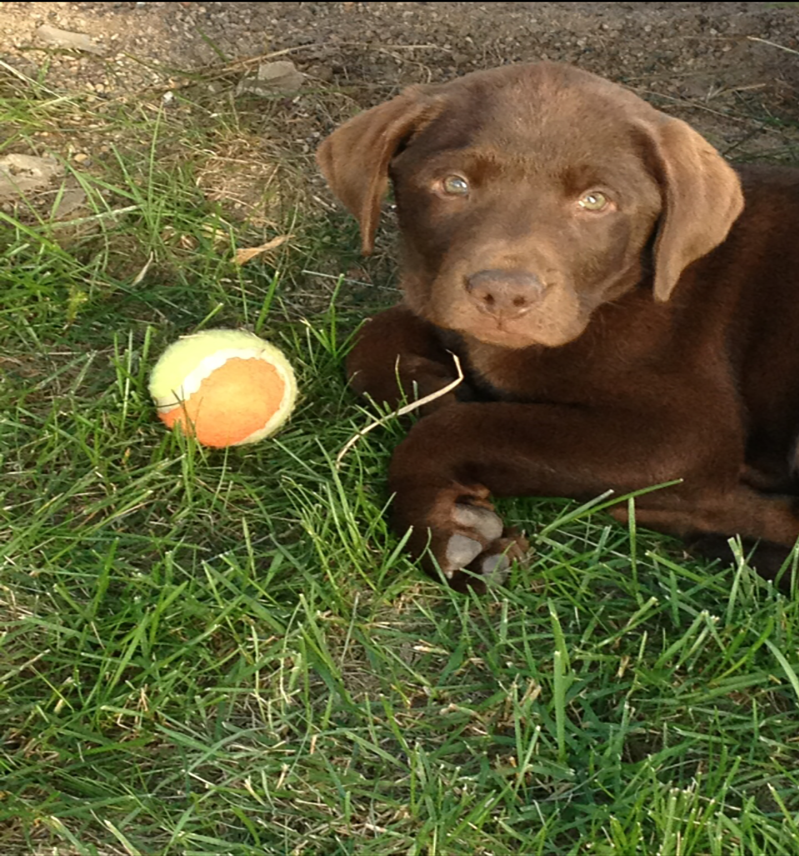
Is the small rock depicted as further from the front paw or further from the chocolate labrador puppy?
the front paw

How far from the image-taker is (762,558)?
302 cm

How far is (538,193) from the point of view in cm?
279

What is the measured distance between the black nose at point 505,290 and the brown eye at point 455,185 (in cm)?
28

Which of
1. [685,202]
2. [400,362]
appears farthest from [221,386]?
[685,202]

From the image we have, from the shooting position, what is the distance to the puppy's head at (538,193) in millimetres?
2742

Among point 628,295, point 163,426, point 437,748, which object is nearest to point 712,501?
point 628,295

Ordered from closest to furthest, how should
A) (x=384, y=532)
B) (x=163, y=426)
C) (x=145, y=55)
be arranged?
(x=384, y=532) → (x=163, y=426) → (x=145, y=55)

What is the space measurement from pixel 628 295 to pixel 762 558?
78cm

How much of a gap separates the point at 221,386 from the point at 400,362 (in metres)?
0.63

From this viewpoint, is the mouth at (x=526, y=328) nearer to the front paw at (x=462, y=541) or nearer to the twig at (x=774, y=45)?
the front paw at (x=462, y=541)

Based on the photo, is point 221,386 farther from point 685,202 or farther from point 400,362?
point 685,202

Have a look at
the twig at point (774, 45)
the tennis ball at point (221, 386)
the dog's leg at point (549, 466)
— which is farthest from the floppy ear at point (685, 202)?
the twig at point (774, 45)

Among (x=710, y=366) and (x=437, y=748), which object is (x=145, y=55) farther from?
(x=437, y=748)

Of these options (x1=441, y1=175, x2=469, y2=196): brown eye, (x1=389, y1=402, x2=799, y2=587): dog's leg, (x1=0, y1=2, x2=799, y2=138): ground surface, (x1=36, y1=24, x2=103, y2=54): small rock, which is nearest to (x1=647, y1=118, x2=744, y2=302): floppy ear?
(x1=389, y1=402, x2=799, y2=587): dog's leg
